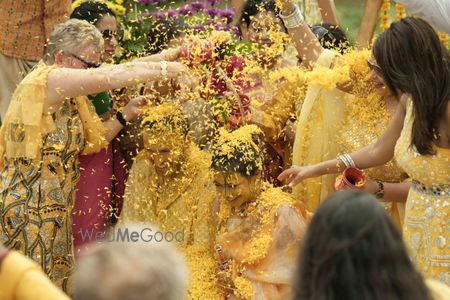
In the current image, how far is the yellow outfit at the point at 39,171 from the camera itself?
179 inches

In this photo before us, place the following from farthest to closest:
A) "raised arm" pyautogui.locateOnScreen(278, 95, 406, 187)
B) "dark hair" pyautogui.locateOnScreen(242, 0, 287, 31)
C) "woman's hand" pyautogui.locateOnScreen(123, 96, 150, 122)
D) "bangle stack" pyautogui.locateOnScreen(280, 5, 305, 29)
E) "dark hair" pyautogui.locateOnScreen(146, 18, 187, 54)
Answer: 1. "dark hair" pyautogui.locateOnScreen(242, 0, 287, 31)
2. "dark hair" pyautogui.locateOnScreen(146, 18, 187, 54)
3. "woman's hand" pyautogui.locateOnScreen(123, 96, 150, 122)
4. "bangle stack" pyautogui.locateOnScreen(280, 5, 305, 29)
5. "raised arm" pyautogui.locateOnScreen(278, 95, 406, 187)

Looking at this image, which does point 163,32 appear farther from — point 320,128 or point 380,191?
point 380,191

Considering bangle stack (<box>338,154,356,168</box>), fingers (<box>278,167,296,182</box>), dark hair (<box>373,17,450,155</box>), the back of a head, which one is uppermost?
the back of a head

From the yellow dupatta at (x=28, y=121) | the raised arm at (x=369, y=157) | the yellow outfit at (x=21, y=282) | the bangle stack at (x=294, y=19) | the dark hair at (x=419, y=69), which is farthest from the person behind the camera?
the bangle stack at (x=294, y=19)

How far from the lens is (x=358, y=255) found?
7.26 feet

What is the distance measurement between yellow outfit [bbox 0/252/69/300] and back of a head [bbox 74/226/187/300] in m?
0.13

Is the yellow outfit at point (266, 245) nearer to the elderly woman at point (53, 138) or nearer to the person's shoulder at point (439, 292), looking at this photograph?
the elderly woman at point (53, 138)

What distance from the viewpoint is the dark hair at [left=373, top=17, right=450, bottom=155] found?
3824 millimetres

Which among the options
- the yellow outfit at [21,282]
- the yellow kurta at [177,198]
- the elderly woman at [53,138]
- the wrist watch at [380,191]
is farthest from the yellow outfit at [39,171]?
the yellow outfit at [21,282]

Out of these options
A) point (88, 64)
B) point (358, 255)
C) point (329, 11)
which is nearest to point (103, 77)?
point (88, 64)

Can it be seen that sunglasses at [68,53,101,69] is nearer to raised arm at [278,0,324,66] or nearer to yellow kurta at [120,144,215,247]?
yellow kurta at [120,144,215,247]

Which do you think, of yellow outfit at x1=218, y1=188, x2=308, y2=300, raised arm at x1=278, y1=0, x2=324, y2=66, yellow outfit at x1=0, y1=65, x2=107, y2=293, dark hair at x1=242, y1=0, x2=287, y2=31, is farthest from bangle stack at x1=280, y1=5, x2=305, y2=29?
yellow outfit at x1=0, y1=65, x2=107, y2=293

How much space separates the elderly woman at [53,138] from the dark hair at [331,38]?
100cm

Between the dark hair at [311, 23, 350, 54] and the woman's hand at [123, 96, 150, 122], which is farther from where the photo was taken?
the dark hair at [311, 23, 350, 54]
